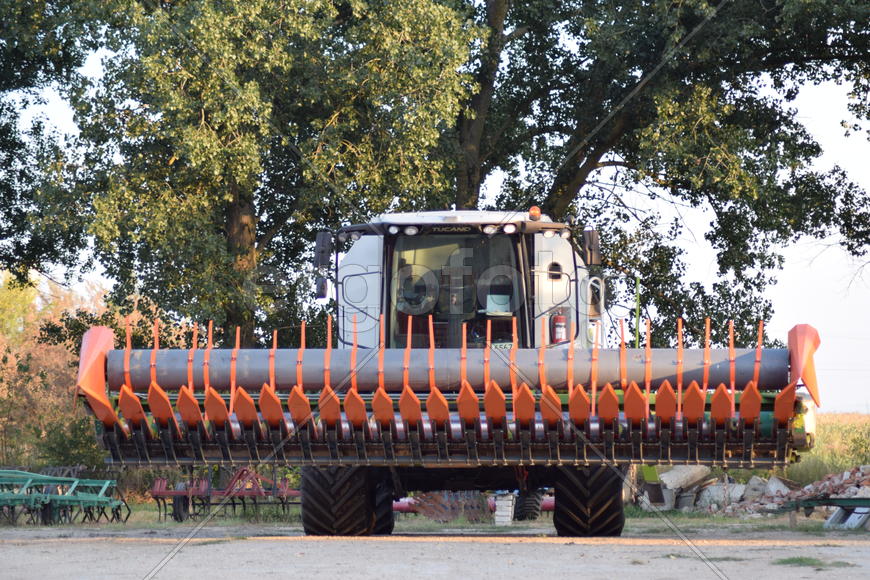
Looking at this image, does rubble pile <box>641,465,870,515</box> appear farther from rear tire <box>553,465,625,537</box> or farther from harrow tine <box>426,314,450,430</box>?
harrow tine <box>426,314,450,430</box>

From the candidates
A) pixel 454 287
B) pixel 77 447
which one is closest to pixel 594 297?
pixel 454 287

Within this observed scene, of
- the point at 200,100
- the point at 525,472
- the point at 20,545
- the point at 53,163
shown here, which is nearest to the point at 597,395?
the point at 525,472

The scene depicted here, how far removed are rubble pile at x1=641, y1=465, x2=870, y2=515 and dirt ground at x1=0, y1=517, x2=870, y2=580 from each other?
452 inches

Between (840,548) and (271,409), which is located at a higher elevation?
(271,409)

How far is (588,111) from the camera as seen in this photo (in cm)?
2428

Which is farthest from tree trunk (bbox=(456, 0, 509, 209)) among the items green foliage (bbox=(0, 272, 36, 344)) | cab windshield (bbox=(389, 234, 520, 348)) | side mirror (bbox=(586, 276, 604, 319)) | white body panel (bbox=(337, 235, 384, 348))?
green foliage (bbox=(0, 272, 36, 344))

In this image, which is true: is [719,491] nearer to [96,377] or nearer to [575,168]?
[575,168]

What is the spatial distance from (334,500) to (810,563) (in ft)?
14.7

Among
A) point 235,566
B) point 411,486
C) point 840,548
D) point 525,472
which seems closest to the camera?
point 235,566

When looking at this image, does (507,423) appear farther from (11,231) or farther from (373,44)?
(11,231)

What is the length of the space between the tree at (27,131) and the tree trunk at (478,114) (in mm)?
7049

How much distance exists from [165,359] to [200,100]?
1096 centimetres

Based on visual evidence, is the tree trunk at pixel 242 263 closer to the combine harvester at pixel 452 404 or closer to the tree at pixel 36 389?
the tree at pixel 36 389

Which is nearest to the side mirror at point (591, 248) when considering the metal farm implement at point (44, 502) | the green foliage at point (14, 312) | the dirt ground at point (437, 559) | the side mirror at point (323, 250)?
the side mirror at point (323, 250)
